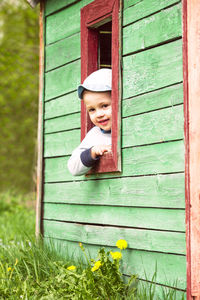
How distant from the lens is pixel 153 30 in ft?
11.4

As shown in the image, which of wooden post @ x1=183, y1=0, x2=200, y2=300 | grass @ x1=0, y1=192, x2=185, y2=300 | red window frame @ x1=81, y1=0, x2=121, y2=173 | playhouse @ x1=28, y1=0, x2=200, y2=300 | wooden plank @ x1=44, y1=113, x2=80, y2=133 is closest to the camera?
wooden post @ x1=183, y1=0, x2=200, y2=300

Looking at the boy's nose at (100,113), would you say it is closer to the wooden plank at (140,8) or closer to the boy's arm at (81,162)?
the boy's arm at (81,162)

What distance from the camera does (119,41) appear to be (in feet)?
12.5

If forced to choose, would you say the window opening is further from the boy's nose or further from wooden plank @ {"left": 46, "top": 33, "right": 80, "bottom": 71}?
the boy's nose

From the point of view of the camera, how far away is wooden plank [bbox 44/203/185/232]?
10.4 ft

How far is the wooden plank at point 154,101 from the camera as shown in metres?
3.17

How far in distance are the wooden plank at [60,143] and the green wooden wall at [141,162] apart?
0.03 ft

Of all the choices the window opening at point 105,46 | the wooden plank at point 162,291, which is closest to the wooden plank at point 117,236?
the wooden plank at point 162,291

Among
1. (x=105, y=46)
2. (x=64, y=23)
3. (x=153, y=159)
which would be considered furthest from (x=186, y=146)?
(x=105, y=46)

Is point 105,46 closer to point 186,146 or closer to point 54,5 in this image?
point 54,5

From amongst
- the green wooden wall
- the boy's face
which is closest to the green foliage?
the green wooden wall

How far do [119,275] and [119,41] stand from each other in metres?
A: 1.86

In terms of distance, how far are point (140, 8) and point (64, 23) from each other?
1.41 meters

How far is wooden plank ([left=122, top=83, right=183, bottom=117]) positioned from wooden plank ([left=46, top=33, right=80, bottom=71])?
3.57 feet
